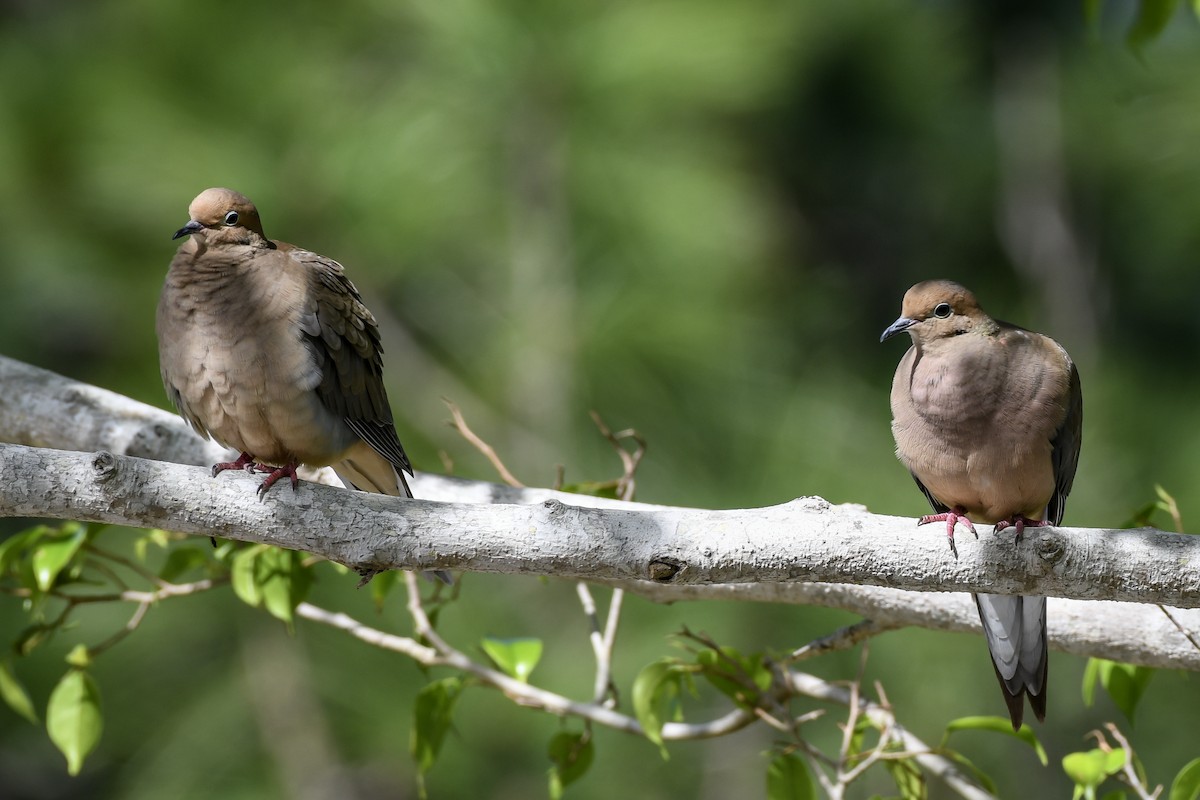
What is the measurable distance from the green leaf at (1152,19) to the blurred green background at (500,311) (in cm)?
207

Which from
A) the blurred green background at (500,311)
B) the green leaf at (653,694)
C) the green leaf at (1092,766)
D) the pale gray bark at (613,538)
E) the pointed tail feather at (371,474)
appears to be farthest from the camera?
the blurred green background at (500,311)

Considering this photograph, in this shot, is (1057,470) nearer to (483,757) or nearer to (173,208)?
(483,757)

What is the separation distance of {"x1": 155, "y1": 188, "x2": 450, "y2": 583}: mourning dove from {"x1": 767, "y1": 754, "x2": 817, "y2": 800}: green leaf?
2.55 feet

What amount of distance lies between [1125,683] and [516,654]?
108 cm

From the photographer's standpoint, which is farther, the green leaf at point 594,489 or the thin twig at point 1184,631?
the green leaf at point 594,489

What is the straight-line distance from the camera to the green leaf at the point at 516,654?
187 cm

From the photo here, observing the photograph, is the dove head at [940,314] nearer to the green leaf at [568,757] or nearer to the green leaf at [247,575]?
the green leaf at [568,757]

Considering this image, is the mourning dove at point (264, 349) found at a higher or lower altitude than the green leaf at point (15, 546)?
higher

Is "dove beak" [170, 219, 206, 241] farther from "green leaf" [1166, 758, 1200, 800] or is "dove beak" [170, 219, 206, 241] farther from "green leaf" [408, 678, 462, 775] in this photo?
"green leaf" [1166, 758, 1200, 800]

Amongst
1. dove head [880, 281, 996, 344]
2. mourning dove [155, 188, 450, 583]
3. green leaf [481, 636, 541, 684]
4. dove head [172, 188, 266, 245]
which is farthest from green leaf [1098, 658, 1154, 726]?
dove head [172, 188, 266, 245]

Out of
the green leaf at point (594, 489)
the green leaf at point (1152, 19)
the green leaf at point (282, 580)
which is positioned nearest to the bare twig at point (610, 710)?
the green leaf at point (282, 580)

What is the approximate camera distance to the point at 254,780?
402cm

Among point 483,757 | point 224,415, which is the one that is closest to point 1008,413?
point 224,415

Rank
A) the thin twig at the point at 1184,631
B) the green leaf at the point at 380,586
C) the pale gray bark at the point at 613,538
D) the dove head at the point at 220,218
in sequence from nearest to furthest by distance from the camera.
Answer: the pale gray bark at the point at 613,538
the thin twig at the point at 1184,631
the green leaf at the point at 380,586
the dove head at the point at 220,218
